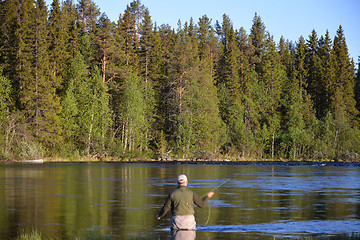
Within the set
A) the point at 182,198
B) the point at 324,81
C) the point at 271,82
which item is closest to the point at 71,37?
the point at 271,82

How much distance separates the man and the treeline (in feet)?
172

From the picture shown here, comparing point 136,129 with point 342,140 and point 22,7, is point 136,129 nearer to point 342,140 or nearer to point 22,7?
point 22,7

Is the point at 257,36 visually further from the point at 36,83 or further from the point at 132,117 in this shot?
the point at 36,83

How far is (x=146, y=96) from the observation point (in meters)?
82.5

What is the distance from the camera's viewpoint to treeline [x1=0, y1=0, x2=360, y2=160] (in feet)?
238

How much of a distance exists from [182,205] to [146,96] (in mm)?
69240

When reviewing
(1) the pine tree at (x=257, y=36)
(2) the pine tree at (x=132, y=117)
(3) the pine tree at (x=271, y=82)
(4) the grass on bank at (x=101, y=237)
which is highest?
(1) the pine tree at (x=257, y=36)

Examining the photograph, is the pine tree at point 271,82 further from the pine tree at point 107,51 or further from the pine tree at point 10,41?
the pine tree at point 10,41

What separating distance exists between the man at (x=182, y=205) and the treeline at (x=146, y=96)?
52.3 meters

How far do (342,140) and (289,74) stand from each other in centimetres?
3095

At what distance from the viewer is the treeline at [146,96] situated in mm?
72500

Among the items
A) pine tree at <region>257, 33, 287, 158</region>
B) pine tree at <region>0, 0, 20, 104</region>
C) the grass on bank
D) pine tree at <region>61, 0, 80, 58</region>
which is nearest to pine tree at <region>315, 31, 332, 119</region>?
pine tree at <region>257, 33, 287, 158</region>

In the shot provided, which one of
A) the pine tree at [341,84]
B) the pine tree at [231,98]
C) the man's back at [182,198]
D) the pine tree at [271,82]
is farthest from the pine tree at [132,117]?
the man's back at [182,198]

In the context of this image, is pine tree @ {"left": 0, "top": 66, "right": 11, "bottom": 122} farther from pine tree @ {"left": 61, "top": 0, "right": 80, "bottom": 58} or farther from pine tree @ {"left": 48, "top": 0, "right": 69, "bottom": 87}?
pine tree @ {"left": 61, "top": 0, "right": 80, "bottom": 58}
